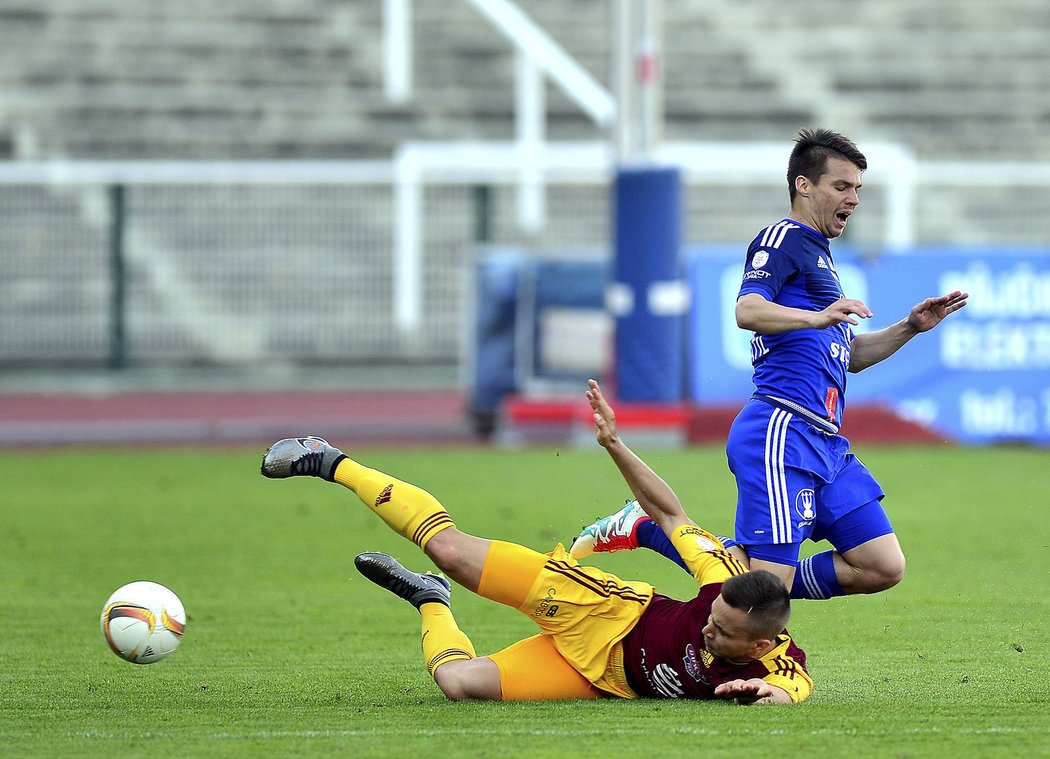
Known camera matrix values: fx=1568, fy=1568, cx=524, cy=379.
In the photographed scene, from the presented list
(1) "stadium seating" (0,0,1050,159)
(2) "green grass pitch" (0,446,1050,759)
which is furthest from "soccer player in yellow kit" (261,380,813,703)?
(1) "stadium seating" (0,0,1050,159)

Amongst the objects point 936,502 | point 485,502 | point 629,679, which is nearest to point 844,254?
point 936,502

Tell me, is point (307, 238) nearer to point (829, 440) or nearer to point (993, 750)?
point (829, 440)

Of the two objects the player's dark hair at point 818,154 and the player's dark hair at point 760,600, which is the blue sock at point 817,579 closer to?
the player's dark hair at point 760,600

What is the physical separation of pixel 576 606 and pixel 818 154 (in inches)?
75.3

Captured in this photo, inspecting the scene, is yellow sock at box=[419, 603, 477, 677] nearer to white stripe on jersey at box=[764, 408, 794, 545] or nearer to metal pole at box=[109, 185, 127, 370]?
white stripe on jersey at box=[764, 408, 794, 545]

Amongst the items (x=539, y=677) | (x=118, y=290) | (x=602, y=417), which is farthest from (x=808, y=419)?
(x=118, y=290)

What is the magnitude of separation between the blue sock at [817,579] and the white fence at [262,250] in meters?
13.0

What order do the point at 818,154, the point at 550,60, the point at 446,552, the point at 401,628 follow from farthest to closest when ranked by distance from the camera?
the point at 550,60
the point at 401,628
the point at 818,154
the point at 446,552

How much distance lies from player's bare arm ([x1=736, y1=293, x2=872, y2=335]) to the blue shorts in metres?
0.40

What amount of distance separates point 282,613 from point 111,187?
40.9ft

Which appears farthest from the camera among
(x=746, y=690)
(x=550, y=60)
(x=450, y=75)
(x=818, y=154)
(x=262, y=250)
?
(x=450, y=75)

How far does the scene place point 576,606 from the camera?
5.53 meters

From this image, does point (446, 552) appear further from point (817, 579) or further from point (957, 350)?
point (957, 350)

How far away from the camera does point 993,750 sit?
467 cm
